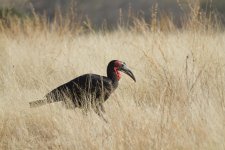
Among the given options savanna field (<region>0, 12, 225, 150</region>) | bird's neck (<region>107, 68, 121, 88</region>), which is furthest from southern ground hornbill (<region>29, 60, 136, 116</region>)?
savanna field (<region>0, 12, 225, 150</region>)

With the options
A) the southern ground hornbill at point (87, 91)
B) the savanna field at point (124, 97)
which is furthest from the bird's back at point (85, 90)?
the savanna field at point (124, 97)

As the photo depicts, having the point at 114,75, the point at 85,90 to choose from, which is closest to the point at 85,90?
the point at 85,90

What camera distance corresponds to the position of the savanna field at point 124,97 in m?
3.76

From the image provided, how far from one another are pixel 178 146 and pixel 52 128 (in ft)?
3.98

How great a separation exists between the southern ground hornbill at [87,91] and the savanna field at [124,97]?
0.11 metres

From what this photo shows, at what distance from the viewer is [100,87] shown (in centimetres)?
500

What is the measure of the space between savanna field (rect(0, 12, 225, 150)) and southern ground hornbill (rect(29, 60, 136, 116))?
0.35 ft

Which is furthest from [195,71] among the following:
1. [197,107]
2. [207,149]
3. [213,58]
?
[207,149]

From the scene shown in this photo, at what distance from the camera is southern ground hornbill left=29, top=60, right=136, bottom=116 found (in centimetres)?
492

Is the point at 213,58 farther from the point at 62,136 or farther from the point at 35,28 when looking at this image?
the point at 35,28

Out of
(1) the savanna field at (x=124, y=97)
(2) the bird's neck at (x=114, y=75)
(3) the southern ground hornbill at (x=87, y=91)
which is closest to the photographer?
(1) the savanna field at (x=124, y=97)

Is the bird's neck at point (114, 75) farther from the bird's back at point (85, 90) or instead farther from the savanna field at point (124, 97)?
the savanna field at point (124, 97)

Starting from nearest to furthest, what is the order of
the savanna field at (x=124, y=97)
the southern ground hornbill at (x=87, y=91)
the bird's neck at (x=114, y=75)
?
the savanna field at (x=124, y=97) < the southern ground hornbill at (x=87, y=91) < the bird's neck at (x=114, y=75)

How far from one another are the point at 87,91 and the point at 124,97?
341 mm
